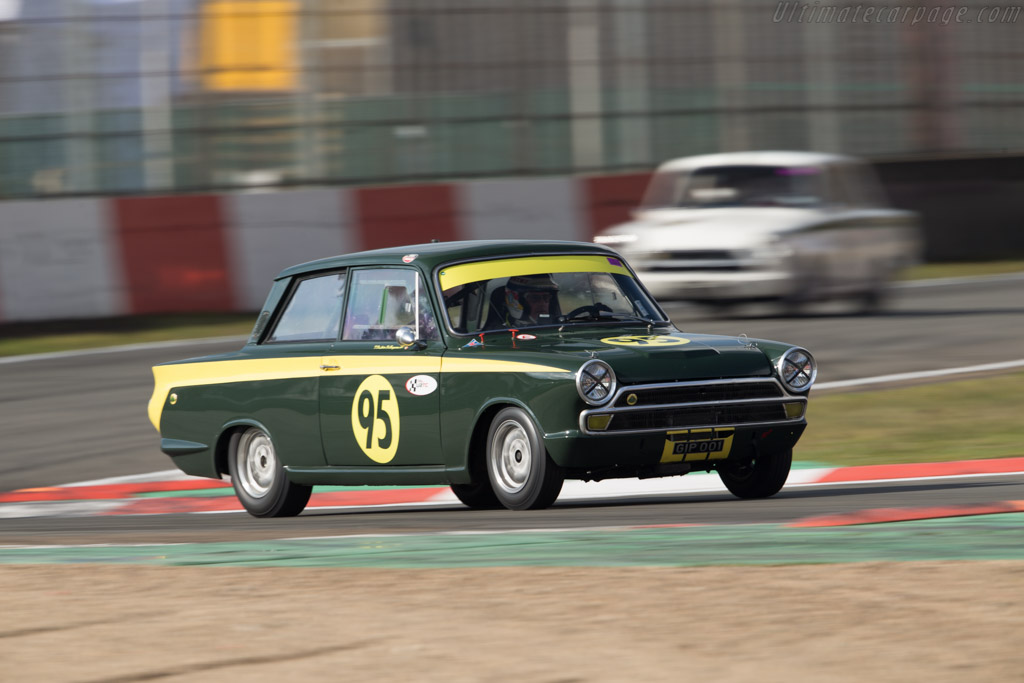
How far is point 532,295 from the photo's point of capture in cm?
845

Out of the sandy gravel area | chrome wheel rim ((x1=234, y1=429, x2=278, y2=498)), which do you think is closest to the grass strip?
the sandy gravel area

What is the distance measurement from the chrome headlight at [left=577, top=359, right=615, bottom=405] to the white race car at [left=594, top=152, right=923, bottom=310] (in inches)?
387

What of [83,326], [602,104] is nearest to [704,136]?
[602,104]

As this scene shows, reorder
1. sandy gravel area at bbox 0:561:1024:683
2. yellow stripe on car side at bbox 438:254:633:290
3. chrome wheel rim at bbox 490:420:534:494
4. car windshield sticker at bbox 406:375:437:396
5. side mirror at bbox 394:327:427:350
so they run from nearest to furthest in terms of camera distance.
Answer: sandy gravel area at bbox 0:561:1024:683, chrome wheel rim at bbox 490:420:534:494, car windshield sticker at bbox 406:375:437:396, side mirror at bbox 394:327:427:350, yellow stripe on car side at bbox 438:254:633:290

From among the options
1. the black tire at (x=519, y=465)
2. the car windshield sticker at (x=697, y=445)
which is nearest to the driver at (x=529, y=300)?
the black tire at (x=519, y=465)

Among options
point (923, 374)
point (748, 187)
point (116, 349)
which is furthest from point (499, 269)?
point (748, 187)

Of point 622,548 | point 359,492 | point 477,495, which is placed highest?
point 622,548

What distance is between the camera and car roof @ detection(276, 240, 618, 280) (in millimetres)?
8539

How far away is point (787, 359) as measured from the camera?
809cm

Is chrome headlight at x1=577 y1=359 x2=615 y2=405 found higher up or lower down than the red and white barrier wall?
lower down

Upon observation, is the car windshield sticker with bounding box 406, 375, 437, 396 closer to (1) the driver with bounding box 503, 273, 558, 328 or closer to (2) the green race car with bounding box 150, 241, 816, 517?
(2) the green race car with bounding box 150, 241, 816, 517

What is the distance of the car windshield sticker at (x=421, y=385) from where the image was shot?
8.15m

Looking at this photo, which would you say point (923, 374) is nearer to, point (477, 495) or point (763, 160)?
point (763, 160)

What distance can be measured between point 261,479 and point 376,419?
39.3 inches
